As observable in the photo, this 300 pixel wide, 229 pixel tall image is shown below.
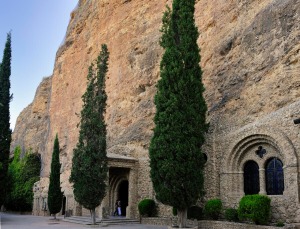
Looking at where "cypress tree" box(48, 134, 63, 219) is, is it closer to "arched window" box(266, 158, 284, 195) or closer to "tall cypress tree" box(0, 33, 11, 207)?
"tall cypress tree" box(0, 33, 11, 207)

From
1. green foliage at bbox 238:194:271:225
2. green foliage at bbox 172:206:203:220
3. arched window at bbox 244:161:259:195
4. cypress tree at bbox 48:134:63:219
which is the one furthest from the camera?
cypress tree at bbox 48:134:63:219

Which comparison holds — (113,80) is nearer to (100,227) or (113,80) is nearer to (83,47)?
(83,47)

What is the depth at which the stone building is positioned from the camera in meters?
16.1

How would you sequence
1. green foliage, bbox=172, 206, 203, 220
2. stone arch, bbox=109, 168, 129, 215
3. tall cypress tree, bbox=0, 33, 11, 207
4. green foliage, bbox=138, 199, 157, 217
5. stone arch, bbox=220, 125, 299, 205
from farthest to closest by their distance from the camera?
stone arch, bbox=109, 168, 129, 215 < tall cypress tree, bbox=0, 33, 11, 207 < green foliage, bbox=138, 199, 157, 217 < green foliage, bbox=172, 206, 203, 220 < stone arch, bbox=220, 125, 299, 205

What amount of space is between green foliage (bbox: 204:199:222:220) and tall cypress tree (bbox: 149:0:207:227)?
1.67 m

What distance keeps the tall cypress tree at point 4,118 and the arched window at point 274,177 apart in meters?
16.2

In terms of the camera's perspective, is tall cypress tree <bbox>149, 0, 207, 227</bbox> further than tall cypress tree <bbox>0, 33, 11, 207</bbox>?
No

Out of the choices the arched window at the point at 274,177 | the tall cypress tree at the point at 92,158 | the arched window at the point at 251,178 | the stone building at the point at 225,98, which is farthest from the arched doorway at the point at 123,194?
the arched window at the point at 274,177

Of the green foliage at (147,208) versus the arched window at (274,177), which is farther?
the green foliage at (147,208)

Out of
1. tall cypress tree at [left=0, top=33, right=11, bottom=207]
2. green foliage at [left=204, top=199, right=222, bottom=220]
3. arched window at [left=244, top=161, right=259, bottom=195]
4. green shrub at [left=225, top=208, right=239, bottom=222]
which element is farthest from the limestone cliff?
green shrub at [left=225, top=208, right=239, bottom=222]

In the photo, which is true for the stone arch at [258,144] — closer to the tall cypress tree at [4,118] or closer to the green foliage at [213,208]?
the green foliage at [213,208]

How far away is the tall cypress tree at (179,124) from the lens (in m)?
15.2

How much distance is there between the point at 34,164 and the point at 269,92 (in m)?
33.4

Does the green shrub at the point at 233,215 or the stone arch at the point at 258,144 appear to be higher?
the stone arch at the point at 258,144
